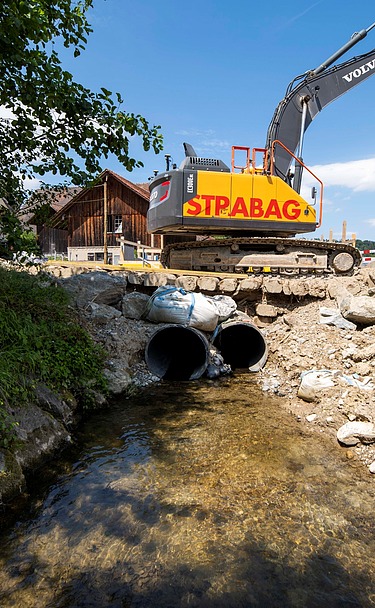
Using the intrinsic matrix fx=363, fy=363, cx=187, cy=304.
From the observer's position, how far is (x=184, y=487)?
3.35 metres

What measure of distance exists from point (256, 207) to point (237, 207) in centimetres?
49

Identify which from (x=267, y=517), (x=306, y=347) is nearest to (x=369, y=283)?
(x=306, y=347)

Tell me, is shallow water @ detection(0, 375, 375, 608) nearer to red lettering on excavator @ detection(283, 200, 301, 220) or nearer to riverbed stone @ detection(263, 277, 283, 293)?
riverbed stone @ detection(263, 277, 283, 293)

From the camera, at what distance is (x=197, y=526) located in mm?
2865

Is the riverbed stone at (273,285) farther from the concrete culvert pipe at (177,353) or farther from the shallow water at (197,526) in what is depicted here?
the shallow water at (197,526)

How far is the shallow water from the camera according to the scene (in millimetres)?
2311

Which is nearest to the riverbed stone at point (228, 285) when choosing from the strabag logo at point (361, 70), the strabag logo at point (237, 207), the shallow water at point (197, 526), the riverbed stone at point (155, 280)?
the riverbed stone at point (155, 280)

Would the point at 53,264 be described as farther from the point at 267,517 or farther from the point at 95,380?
the point at 267,517

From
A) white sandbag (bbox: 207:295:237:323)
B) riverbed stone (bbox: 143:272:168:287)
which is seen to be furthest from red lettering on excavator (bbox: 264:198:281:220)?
riverbed stone (bbox: 143:272:168:287)

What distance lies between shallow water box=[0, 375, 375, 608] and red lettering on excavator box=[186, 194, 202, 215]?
6.00 metres

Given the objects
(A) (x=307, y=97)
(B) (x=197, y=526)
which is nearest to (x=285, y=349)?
(B) (x=197, y=526)

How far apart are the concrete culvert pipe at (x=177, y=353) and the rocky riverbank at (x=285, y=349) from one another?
286mm

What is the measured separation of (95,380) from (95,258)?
23090mm

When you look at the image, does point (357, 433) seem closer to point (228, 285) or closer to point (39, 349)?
point (39, 349)
